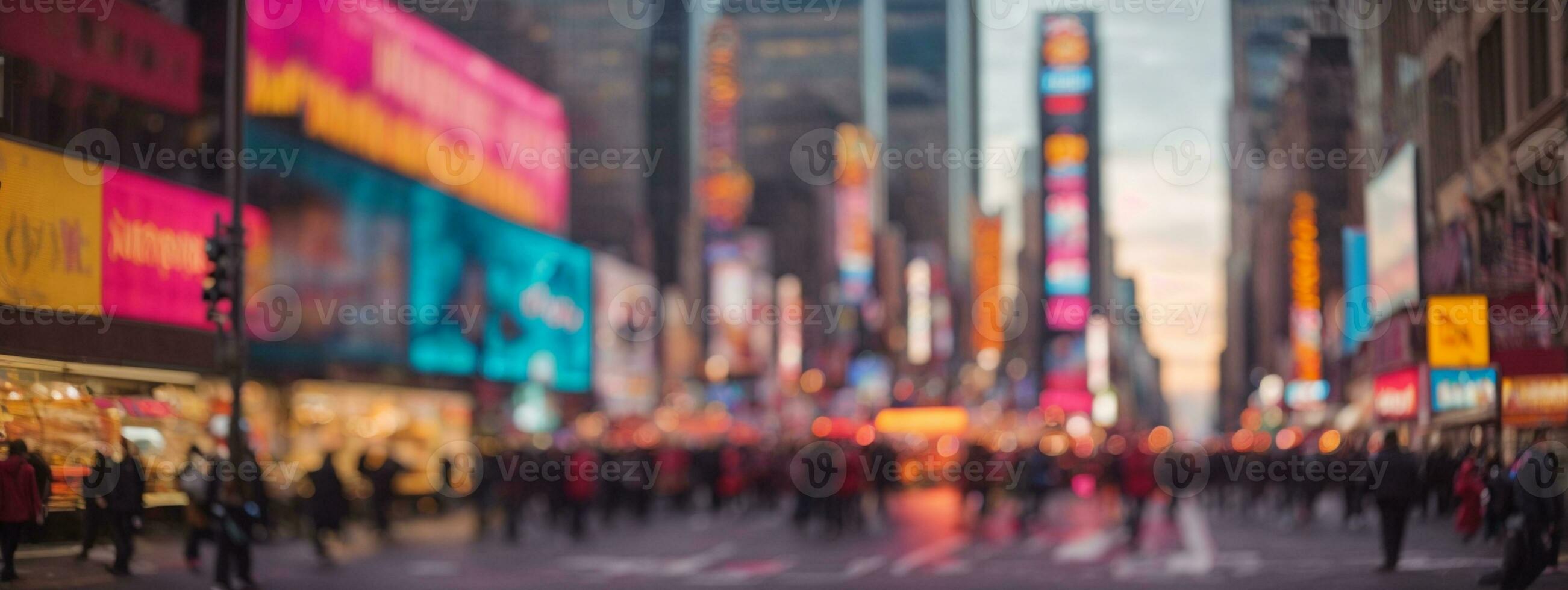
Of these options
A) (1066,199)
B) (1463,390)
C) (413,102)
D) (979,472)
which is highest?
(1066,199)

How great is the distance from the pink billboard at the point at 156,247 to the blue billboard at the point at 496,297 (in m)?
23.7

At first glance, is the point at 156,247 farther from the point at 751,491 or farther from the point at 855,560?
the point at 751,491

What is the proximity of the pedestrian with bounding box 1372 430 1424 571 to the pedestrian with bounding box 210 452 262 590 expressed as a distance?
45.8ft

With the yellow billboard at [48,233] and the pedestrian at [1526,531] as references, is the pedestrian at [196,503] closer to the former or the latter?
the yellow billboard at [48,233]

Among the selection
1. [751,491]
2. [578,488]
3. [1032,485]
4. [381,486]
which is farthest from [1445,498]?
[381,486]

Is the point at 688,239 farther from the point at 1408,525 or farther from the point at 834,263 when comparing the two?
the point at 1408,525

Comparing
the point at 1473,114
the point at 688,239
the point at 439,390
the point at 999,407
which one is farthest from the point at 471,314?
the point at 999,407

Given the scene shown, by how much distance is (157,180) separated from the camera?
27531 millimetres

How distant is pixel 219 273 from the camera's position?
72.3 ft

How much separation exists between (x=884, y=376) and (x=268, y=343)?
10994cm

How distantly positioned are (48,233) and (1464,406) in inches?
1107

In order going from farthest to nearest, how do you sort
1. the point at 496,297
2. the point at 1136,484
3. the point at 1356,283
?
the point at 1356,283
the point at 496,297
the point at 1136,484

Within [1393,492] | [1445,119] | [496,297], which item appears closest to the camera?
[1393,492]

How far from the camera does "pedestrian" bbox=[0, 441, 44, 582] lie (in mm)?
17516
